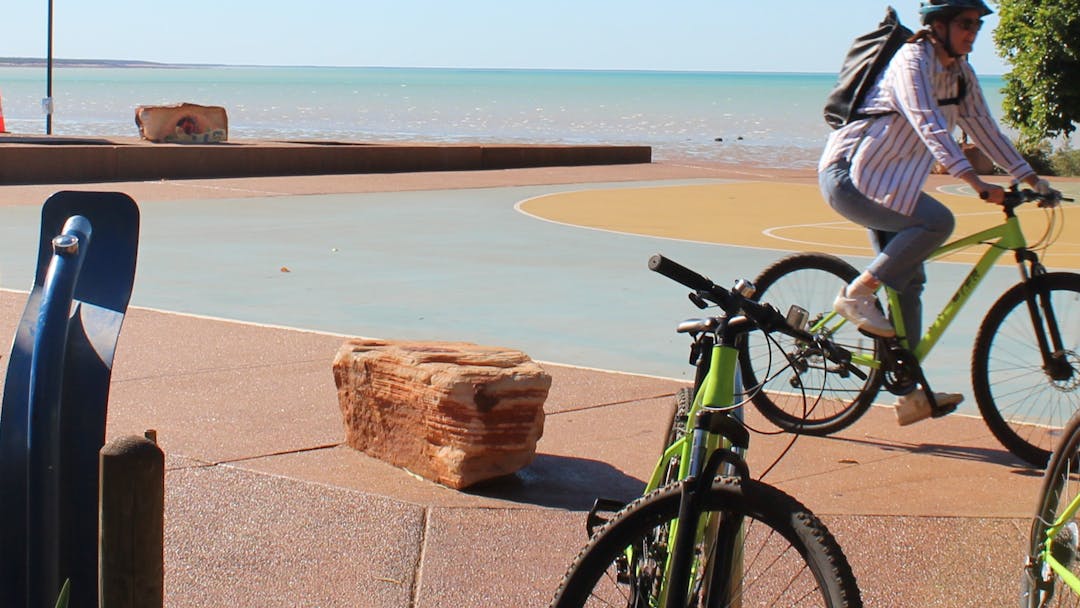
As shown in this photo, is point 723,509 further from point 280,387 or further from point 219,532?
point 280,387

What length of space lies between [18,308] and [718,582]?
741 cm

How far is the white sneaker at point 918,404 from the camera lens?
6320 mm

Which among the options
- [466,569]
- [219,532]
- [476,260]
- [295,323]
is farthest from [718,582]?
[476,260]

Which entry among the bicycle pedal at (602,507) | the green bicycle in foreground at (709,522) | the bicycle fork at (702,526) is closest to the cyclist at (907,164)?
the bicycle pedal at (602,507)

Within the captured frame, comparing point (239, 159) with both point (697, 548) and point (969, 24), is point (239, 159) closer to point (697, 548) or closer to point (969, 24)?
point (969, 24)

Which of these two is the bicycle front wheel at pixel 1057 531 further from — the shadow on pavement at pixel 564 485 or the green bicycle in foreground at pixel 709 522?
the shadow on pavement at pixel 564 485

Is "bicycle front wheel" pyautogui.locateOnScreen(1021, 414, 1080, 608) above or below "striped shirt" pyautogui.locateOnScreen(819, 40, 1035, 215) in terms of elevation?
below

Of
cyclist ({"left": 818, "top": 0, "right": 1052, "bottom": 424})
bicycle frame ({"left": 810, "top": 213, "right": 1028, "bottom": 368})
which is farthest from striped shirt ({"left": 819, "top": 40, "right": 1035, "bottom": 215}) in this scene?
bicycle frame ({"left": 810, "top": 213, "right": 1028, "bottom": 368})

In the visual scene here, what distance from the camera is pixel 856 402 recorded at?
654 centimetres

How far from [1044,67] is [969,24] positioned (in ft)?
77.3

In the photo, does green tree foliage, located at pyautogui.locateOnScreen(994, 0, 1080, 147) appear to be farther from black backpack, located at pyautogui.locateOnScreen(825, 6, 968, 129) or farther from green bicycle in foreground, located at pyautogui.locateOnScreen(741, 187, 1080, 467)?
black backpack, located at pyautogui.locateOnScreen(825, 6, 968, 129)

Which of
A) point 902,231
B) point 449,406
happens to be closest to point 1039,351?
point 902,231

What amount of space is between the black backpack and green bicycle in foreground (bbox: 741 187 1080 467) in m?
0.67

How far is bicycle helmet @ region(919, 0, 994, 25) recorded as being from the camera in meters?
6.02
